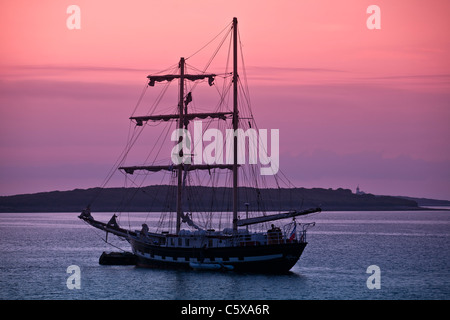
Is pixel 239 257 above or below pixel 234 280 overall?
above

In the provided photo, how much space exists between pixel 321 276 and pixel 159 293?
1912 centimetres

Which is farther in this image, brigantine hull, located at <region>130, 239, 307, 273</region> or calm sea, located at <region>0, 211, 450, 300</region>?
brigantine hull, located at <region>130, 239, 307, 273</region>

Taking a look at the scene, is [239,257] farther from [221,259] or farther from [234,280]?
[234,280]

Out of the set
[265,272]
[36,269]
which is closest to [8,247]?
[36,269]

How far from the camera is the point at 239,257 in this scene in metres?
79.5

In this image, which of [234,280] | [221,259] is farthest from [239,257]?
[234,280]

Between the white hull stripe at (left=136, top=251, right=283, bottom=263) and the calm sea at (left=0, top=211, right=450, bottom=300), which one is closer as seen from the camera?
the calm sea at (left=0, top=211, right=450, bottom=300)

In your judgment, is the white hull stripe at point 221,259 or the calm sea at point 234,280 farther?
the white hull stripe at point 221,259

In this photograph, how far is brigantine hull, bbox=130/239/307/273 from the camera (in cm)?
7869

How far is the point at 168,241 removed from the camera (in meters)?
83.2

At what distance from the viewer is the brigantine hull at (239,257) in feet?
258

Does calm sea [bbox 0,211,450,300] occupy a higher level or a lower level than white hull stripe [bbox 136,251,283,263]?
lower

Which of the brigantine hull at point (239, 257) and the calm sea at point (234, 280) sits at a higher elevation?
the brigantine hull at point (239, 257)
